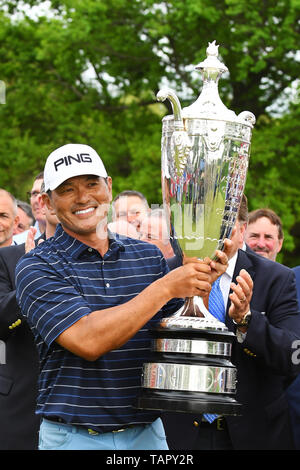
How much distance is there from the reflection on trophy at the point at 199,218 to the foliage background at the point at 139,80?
10.8 meters

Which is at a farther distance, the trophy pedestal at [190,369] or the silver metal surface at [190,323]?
the silver metal surface at [190,323]

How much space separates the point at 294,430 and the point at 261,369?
514mm

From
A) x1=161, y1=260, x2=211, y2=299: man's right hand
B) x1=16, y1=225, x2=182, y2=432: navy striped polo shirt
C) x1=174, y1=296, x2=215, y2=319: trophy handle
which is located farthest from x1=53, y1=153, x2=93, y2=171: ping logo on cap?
x1=174, y1=296, x2=215, y2=319: trophy handle

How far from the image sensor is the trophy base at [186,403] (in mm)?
3131

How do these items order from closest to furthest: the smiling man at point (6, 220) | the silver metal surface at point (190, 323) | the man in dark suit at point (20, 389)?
the silver metal surface at point (190, 323)
the man in dark suit at point (20, 389)
the smiling man at point (6, 220)

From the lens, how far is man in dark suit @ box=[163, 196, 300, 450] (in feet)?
13.5

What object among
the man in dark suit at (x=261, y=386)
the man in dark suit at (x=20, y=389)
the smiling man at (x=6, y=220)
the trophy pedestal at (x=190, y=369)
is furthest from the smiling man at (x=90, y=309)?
the smiling man at (x=6, y=220)

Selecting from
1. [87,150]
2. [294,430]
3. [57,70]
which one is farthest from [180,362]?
[57,70]

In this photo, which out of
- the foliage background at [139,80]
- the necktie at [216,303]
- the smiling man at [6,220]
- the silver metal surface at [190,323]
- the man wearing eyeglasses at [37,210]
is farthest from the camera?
the foliage background at [139,80]

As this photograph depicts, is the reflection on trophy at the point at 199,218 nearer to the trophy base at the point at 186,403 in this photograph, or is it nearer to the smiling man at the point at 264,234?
the trophy base at the point at 186,403

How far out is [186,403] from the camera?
3.16 m

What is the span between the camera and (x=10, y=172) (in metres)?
17.3

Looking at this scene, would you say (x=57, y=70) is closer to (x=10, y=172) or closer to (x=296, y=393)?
(x=10, y=172)

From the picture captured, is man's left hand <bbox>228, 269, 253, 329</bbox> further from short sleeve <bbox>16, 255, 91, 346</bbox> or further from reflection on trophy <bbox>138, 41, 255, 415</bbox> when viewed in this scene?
short sleeve <bbox>16, 255, 91, 346</bbox>
